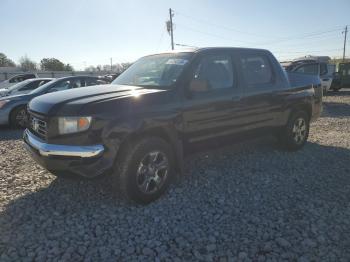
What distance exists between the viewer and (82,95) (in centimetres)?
377

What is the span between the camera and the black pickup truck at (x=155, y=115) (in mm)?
3406

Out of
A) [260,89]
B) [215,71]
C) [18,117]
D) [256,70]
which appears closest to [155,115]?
[215,71]

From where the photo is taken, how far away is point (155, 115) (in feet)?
12.3

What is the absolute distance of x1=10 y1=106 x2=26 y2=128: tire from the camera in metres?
8.77

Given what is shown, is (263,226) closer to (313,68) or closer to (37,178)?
(37,178)

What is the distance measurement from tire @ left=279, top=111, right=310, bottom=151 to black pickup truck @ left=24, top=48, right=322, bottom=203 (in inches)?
15.8

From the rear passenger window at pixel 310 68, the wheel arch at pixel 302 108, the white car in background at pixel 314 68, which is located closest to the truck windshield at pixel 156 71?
the wheel arch at pixel 302 108

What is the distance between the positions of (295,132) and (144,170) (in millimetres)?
3450

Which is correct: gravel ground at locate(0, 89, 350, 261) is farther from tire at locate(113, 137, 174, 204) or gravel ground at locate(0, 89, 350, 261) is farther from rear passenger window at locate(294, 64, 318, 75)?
rear passenger window at locate(294, 64, 318, 75)

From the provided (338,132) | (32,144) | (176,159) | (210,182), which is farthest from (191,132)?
(338,132)

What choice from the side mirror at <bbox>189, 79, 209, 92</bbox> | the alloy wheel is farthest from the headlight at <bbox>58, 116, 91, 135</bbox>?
the side mirror at <bbox>189, 79, 209, 92</bbox>

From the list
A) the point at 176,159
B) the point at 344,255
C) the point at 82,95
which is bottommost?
the point at 344,255

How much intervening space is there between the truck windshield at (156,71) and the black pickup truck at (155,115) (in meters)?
0.02

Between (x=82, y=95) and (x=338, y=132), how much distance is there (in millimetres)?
6599
